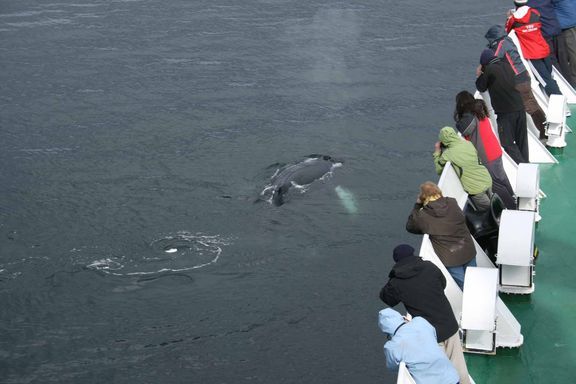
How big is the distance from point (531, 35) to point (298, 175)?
10112 millimetres

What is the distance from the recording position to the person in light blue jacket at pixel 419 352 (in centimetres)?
862

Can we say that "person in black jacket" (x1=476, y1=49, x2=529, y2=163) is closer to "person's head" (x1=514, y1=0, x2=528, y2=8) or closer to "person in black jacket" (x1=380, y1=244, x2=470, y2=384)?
"person's head" (x1=514, y1=0, x2=528, y2=8)

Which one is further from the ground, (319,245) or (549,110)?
(549,110)

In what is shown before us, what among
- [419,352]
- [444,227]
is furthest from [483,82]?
[419,352]

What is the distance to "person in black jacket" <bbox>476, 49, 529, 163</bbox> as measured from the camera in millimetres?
14312

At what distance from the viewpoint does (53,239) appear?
2269 cm

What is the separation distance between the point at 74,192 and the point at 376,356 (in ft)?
Result: 36.7

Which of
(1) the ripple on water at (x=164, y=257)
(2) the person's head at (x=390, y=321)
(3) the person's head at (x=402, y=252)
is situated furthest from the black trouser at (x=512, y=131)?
(1) the ripple on water at (x=164, y=257)

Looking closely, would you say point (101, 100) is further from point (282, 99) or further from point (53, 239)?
point (53, 239)

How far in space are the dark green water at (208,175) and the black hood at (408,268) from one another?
797 centimetres

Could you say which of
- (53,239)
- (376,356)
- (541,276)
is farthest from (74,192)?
(541,276)

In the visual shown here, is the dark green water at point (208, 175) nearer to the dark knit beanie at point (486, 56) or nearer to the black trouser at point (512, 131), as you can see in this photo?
the black trouser at point (512, 131)

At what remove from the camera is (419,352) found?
8.62 metres

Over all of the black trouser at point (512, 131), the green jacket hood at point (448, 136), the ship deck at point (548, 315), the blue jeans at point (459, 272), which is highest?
the green jacket hood at point (448, 136)
